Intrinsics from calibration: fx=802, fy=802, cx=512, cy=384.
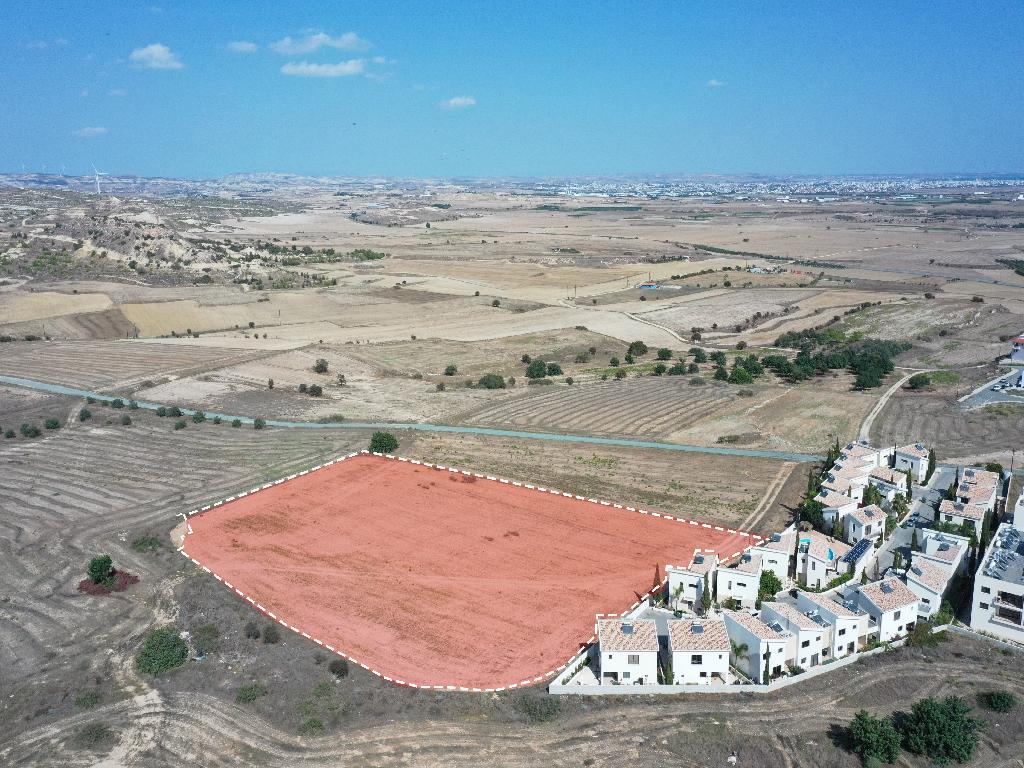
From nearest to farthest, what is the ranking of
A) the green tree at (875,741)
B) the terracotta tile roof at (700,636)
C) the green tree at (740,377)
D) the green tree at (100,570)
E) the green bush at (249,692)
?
the green tree at (875,741), the green bush at (249,692), the terracotta tile roof at (700,636), the green tree at (100,570), the green tree at (740,377)

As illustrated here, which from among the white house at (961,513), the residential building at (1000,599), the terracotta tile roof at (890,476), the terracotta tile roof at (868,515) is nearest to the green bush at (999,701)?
the residential building at (1000,599)

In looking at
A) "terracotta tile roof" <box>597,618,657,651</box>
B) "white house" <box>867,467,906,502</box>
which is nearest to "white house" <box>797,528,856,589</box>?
"white house" <box>867,467,906,502</box>

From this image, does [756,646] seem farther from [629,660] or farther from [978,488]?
[978,488]

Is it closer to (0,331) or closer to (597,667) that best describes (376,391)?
(597,667)

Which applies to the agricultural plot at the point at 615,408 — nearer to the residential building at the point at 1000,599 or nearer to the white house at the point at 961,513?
the white house at the point at 961,513

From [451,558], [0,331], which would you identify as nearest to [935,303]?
[451,558]

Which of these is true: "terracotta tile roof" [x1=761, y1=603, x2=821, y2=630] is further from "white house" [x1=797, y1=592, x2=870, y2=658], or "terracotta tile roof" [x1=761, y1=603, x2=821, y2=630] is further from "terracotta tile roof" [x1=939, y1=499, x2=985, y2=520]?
"terracotta tile roof" [x1=939, y1=499, x2=985, y2=520]
